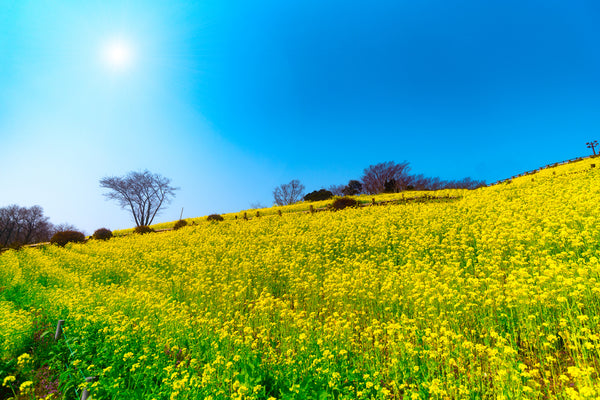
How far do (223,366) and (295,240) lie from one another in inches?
342

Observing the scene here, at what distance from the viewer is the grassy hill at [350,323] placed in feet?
13.1

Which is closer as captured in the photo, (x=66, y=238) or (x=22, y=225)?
(x=66, y=238)

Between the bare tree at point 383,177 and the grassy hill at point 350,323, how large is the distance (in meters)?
48.3

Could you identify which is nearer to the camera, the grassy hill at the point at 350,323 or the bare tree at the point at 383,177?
the grassy hill at the point at 350,323

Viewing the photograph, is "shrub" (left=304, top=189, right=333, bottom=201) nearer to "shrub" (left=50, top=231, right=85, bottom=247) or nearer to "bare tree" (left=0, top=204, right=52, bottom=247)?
"shrub" (left=50, top=231, right=85, bottom=247)

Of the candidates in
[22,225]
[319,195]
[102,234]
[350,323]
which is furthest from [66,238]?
[22,225]

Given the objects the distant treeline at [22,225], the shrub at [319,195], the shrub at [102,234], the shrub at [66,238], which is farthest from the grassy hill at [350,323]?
the distant treeline at [22,225]

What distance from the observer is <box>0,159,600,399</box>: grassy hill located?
4.01 meters

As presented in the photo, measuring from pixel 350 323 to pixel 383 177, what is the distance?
58.0m

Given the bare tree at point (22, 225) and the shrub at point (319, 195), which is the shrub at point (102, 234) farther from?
the bare tree at point (22, 225)

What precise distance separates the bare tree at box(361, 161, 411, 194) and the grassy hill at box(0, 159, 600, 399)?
48322mm

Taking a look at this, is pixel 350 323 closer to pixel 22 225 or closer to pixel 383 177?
pixel 383 177

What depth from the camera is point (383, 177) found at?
60.9 m

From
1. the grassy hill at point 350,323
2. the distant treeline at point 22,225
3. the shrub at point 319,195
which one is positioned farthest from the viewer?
the distant treeline at point 22,225
